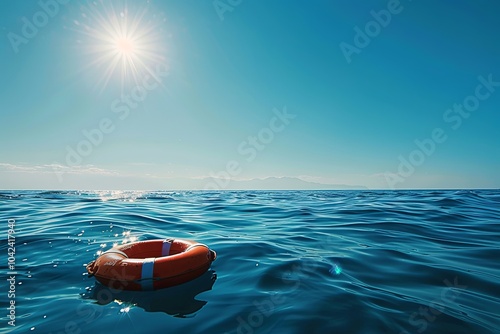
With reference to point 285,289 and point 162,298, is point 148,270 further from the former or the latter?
point 285,289

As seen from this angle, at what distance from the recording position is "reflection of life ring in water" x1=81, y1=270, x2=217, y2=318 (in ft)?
12.3

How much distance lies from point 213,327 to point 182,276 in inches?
52.3

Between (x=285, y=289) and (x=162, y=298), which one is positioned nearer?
(x=162, y=298)

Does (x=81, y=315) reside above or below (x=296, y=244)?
below

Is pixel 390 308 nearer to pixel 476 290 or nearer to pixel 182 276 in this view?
pixel 476 290

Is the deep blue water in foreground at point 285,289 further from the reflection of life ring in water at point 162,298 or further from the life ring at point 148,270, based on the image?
the life ring at point 148,270

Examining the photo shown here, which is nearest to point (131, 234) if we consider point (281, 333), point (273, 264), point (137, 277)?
point (137, 277)

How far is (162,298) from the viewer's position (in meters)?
4.05

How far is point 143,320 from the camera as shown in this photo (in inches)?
136

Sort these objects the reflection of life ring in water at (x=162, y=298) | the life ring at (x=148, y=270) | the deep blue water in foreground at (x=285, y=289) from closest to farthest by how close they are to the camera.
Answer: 1. the deep blue water in foreground at (x=285, y=289)
2. the reflection of life ring in water at (x=162, y=298)
3. the life ring at (x=148, y=270)

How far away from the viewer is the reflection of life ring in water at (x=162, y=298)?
3.75 metres

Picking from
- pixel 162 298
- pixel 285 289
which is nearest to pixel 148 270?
pixel 162 298

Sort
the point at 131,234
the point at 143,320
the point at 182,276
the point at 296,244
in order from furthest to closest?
the point at 131,234, the point at 296,244, the point at 182,276, the point at 143,320

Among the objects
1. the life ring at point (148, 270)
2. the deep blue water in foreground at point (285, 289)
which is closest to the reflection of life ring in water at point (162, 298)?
the deep blue water in foreground at point (285, 289)
